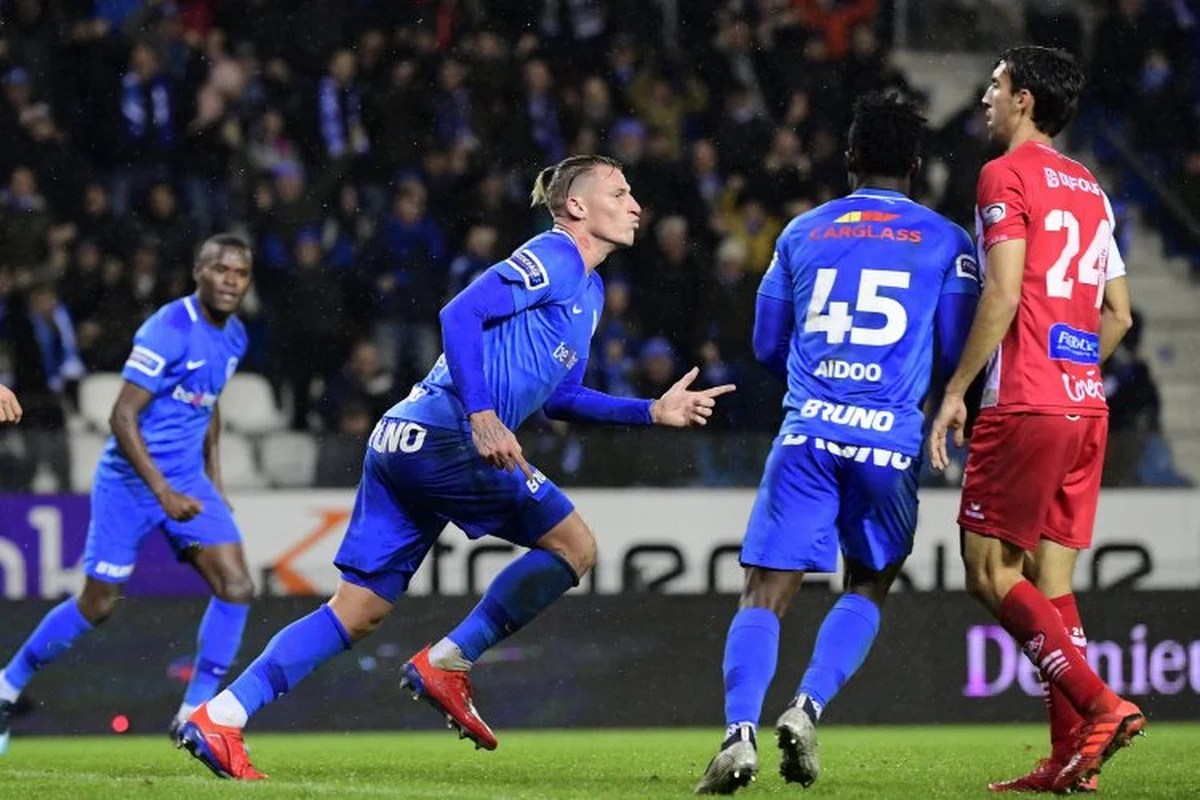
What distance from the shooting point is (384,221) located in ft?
40.7

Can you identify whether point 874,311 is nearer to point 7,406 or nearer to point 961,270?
point 961,270

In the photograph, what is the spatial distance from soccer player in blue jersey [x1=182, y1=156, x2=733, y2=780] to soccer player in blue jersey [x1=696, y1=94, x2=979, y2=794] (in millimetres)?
321

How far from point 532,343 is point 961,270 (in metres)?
1.27

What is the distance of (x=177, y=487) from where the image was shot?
8.84m

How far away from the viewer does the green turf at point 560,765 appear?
577 cm

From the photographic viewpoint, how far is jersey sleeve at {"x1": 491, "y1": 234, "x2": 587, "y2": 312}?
6012mm

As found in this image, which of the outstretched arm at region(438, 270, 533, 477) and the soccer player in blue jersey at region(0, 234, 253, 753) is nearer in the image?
the outstretched arm at region(438, 270, 533, 477)

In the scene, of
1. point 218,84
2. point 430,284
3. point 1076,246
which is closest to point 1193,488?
point 430,284

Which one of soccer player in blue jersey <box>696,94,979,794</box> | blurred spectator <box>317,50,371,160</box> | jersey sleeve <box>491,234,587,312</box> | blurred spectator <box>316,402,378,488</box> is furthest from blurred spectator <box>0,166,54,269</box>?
soccer player in blue jersey <box>696,94,979,794</box>

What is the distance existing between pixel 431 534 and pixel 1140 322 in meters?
7.32

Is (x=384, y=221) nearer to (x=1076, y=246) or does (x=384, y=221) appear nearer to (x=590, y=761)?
(x=590, y=761)

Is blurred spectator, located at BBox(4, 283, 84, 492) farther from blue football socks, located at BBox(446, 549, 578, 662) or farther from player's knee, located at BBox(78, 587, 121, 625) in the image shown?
blue football socks, located at BBox(446, 549, 578, 662)

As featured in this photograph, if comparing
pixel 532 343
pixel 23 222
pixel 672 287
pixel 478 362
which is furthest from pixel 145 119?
pixel 478 362

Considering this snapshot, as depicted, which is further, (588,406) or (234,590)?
(234,590)
